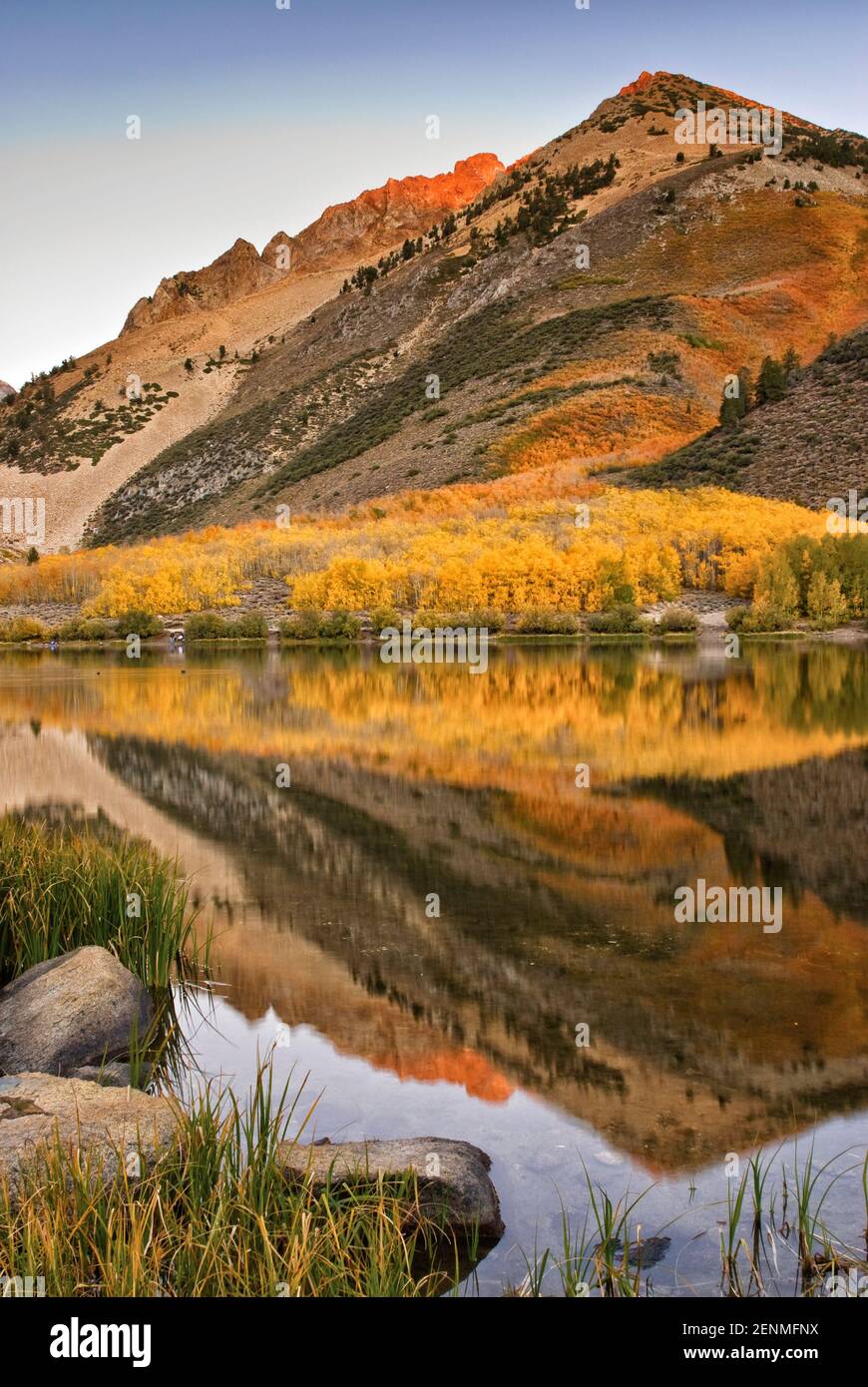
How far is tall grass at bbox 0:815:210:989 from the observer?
6.93 m

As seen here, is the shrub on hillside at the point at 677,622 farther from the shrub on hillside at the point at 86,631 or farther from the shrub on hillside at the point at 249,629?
the shrub on hillside at the point at 86,631

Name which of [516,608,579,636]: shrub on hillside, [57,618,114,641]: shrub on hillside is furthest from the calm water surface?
[57,618,114,641]: shrub on hillside

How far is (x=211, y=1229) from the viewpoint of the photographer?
11.6ft

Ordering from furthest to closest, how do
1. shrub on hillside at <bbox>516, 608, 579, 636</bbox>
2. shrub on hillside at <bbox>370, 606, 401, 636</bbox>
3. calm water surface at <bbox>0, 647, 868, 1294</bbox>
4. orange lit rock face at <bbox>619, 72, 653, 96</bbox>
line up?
orange lit rock face at <bbox>619, 72, 653, 96</bbox> → shrub on hillside at <bbox>370, 606, 401, 636</bbox> → shrub on hillside at <bbox>516, 608, 579, 636</bbox> → calm water surface at <bbox>0, 647, 868, 1294</bbox>

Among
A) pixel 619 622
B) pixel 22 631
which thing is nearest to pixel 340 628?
pixel 619 622

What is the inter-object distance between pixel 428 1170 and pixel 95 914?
3.51m

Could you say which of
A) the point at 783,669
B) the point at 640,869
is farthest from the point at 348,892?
the point at 783,669

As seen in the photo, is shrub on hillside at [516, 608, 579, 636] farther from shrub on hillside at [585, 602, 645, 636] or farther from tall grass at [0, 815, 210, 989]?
tall grass at [0, 815, 210, 989]

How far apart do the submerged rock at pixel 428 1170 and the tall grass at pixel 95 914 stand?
2748 mm

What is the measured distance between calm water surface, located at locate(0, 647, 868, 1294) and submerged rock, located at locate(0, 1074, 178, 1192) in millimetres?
876

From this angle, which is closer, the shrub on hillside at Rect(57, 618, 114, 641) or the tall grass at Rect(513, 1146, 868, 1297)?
the tall grass at Rect(513, 1146, 868, 1297)

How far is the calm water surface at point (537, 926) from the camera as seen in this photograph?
4.88 m
